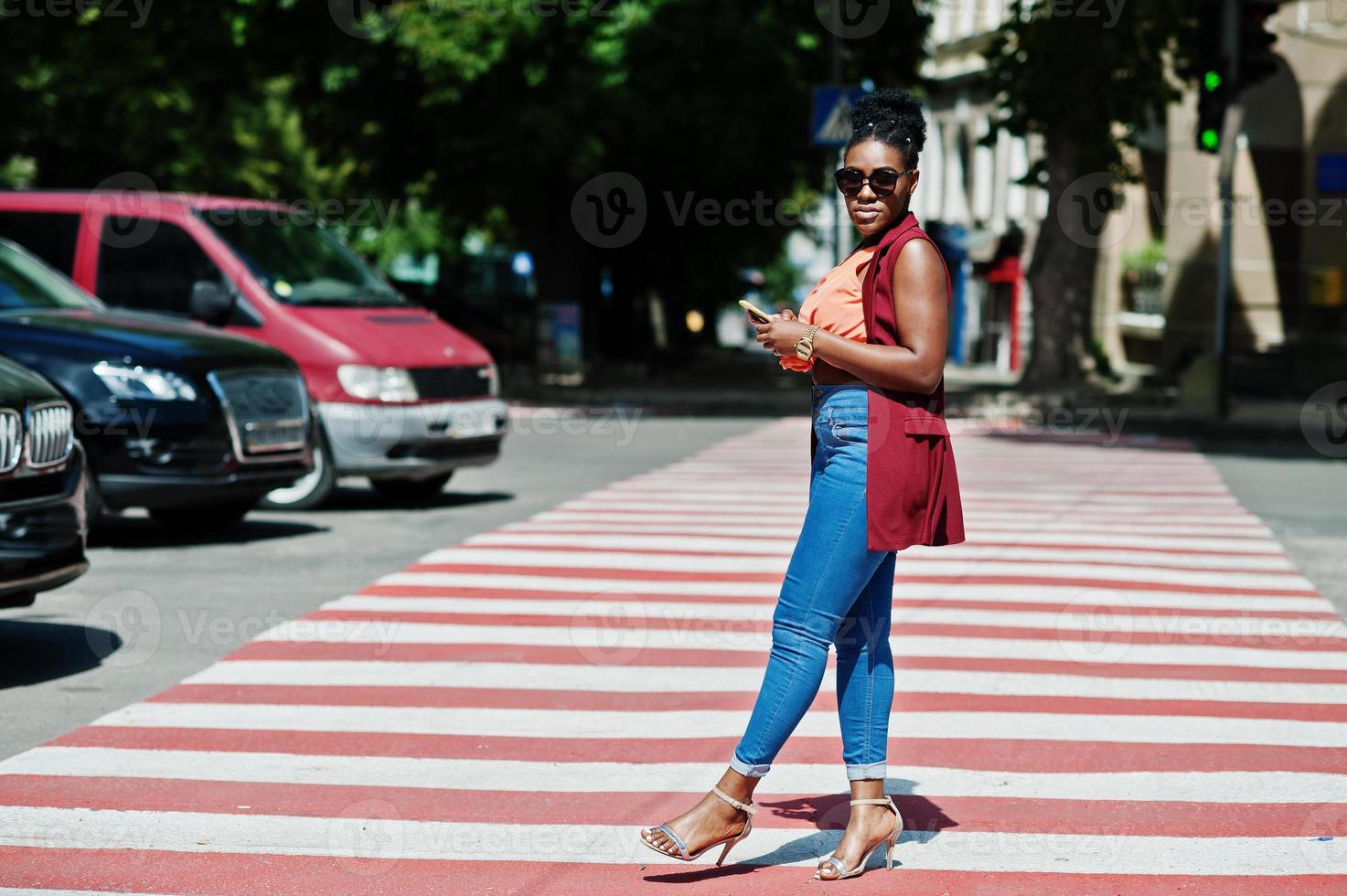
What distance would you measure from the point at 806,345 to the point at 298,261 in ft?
29.5

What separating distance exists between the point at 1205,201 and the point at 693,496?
62.2 ft

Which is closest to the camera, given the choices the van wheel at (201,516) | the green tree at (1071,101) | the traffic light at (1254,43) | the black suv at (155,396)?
the black suv at (155,396)

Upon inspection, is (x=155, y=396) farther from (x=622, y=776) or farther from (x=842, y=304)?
(x=842, y=304)

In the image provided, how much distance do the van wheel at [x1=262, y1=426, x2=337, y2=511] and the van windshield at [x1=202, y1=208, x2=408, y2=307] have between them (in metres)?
1.04

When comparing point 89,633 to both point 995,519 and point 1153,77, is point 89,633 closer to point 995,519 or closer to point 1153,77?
point 995,519

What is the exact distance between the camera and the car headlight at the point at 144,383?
10055mm

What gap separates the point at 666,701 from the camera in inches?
267

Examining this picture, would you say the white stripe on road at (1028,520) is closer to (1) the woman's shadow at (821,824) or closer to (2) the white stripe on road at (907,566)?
(2) the white stripe on road at (907,566)

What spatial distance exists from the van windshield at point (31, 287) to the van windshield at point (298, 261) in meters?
1.71

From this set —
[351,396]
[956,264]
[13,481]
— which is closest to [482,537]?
[351,396]

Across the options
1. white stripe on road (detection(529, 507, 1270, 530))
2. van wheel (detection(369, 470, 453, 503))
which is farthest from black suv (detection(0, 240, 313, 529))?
van wheel (detection(369, 470, 453, 503))

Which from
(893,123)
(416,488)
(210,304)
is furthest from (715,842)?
(416,488)

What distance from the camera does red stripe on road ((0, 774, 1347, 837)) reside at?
5.13 metres

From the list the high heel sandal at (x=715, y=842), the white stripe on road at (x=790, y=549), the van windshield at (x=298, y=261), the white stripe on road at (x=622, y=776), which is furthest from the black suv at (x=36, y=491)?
the van windshield at (x=298, y=261)
